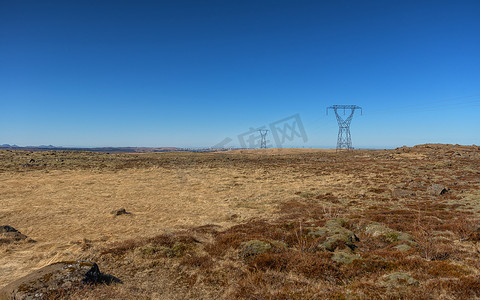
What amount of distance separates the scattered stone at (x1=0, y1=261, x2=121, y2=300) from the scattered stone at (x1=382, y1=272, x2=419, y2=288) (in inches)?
355

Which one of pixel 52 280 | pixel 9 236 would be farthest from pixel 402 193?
pixel 9 236

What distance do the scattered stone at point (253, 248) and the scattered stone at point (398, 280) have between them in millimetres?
4396

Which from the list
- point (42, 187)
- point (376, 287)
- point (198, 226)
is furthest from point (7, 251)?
point (42, 187)

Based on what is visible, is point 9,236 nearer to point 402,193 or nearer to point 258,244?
point 258,244

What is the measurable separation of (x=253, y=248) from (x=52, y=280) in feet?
22.6

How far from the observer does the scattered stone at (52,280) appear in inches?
244

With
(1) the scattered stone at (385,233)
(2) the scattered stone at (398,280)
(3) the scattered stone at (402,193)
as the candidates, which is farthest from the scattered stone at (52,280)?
(3) the scattered stone at (402,193)

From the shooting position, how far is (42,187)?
Answer: 2784cm

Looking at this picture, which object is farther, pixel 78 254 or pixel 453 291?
pixel 78 254

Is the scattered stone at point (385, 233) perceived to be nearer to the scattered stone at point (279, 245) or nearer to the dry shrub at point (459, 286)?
the dry shrub at point (459, 286)

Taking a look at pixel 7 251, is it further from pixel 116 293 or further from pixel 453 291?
pixel 453 291

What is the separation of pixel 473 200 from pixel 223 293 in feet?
69.8

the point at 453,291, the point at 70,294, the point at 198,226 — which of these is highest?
the point at 453,291

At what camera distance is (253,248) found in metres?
9.98
